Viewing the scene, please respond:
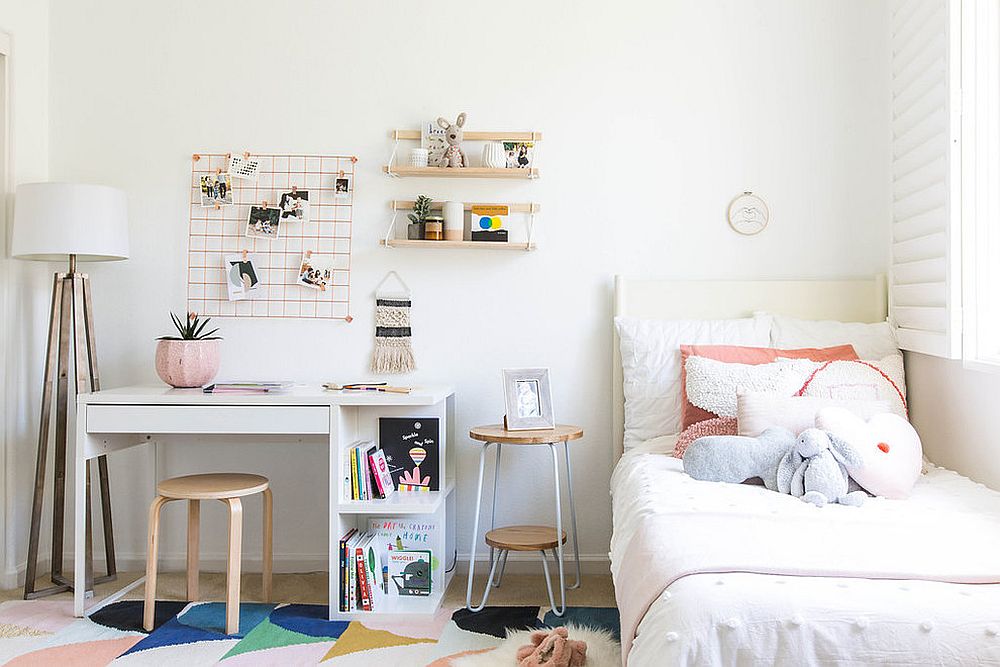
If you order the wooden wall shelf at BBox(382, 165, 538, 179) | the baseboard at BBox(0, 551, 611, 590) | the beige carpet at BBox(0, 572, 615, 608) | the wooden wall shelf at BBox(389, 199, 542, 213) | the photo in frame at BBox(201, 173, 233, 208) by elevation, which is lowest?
the beige carpet at BBox(0, 572, 615, 608)

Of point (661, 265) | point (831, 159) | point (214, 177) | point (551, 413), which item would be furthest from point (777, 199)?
point (214, 177)

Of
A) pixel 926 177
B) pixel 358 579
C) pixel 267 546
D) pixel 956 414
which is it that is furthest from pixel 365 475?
pixel 926 177

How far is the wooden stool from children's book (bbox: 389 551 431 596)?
1.53 ft

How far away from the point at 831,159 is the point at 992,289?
95cm

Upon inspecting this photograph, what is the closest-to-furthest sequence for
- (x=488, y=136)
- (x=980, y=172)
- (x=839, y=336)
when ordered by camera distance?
(x=980, y=172) → (x=839, y=336) → (x=488, y=136)

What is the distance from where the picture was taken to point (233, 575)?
280cm

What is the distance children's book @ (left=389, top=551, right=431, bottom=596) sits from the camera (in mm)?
3021

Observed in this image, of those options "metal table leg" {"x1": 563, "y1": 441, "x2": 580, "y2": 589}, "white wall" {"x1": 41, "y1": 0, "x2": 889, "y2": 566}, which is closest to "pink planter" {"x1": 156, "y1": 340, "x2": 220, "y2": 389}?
"white wall" {"x1": 41, "y1": 0, "x2": 889, "y2": 566}

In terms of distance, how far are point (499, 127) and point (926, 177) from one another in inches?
60.2

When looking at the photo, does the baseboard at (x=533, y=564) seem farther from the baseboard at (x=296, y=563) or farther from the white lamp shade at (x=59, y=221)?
the white lamp shade at (x=59, y=221)

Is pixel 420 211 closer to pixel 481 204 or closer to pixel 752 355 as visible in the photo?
pixel 481 204

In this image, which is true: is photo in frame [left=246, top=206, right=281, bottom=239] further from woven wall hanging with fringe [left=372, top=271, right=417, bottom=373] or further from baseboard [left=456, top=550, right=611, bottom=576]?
baseboard [left=456, top=550, right=611, bottom=576]

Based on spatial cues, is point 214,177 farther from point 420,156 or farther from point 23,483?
point 23,483

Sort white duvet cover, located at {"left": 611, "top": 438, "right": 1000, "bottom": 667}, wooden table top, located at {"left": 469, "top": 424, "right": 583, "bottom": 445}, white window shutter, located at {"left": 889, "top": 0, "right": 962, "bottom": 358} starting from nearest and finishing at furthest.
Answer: white duvet cover, located at {"left": 611, "top": 438, "right": 1000, "bottom": 667} → white window shutter, located at {"left": 889, "top": 0, "right": 962, "bottom": 358} → wooden table top, located at {"left": 469, "top": 424, "right": 583, "bottom": 445}
